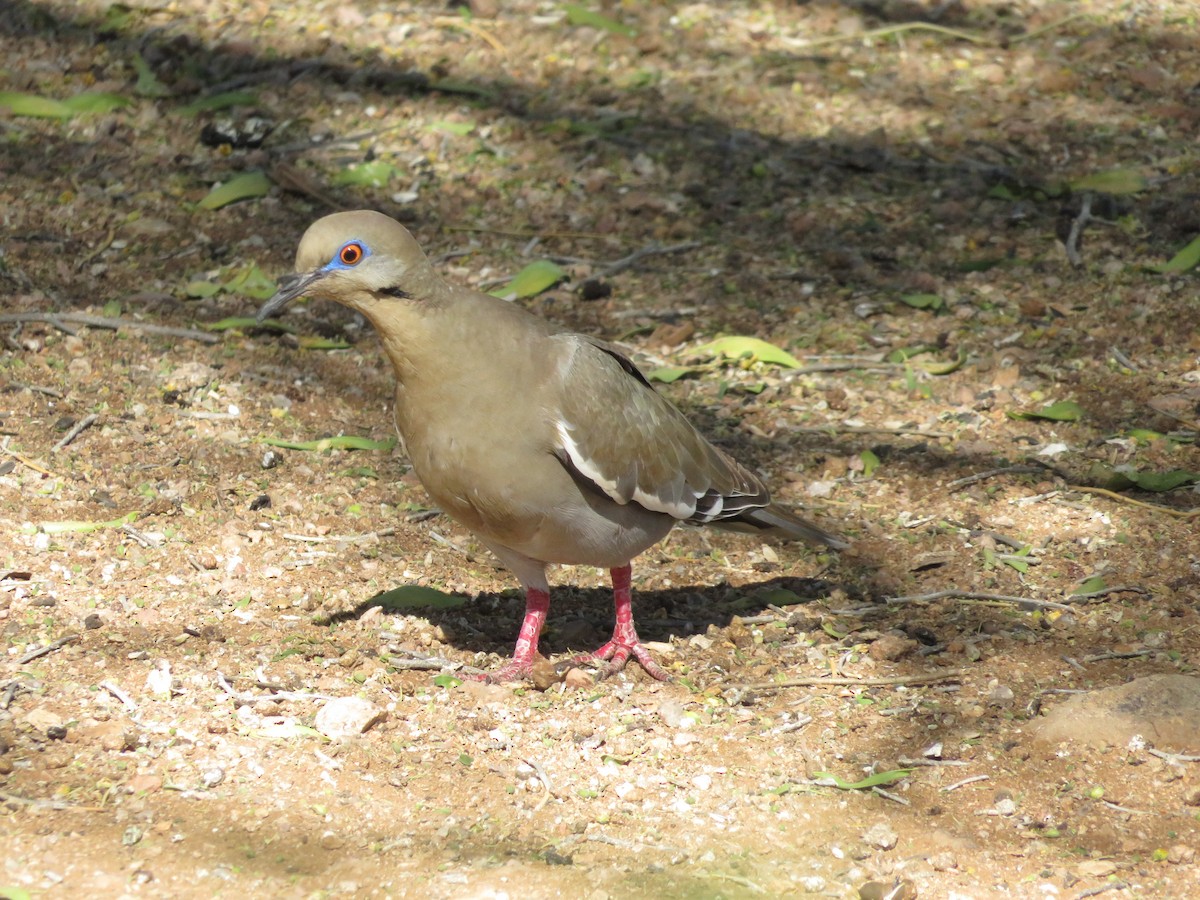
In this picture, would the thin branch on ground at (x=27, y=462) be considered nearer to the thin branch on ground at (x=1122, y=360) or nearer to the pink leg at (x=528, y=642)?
the pink leg at (x=528, y=642)

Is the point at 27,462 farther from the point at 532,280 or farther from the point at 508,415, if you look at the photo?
the point at 532,280

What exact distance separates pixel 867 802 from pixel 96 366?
388 cm

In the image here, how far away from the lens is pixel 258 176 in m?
8.01

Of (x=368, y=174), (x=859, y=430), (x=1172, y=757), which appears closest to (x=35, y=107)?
(x=368, y=174)

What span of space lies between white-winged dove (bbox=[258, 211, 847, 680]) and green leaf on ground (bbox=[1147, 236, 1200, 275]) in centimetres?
357

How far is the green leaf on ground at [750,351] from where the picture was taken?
6887mm

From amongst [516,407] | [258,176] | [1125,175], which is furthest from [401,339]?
[1125,175]

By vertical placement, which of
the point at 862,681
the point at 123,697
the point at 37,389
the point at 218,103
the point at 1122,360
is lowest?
the point at 862,681

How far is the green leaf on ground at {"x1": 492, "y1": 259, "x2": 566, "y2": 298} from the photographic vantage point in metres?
7.36

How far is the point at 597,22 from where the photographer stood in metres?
9.45

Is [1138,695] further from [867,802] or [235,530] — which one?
[235,530]

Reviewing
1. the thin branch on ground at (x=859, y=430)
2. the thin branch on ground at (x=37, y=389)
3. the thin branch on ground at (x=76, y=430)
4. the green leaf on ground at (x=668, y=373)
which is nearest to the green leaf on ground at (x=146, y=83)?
the thin branch on ground at (x=37, y=389)

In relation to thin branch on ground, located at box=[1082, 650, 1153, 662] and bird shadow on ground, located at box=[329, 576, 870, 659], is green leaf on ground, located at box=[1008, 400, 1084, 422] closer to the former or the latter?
bird shadow on ground, located at box=[329, 576, 870, 659]

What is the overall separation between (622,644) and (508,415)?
1060 millimetres
